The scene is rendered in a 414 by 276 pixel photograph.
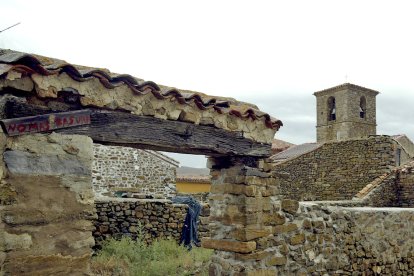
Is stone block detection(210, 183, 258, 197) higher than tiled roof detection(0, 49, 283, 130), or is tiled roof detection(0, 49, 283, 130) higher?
tiled roof detection(0, 49, 283, 130)

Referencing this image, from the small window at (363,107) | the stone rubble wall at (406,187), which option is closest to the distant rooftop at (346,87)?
the small window at (363,107)

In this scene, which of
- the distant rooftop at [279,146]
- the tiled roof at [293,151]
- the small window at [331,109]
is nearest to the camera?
the tiled roof at [293,151]

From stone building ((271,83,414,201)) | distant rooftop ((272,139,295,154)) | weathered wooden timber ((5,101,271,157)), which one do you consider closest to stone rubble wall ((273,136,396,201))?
stone building ((271,83,414,201))

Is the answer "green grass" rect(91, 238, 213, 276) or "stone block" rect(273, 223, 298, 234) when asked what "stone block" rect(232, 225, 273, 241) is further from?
"green grass" rect(91, 238, 213, 276)

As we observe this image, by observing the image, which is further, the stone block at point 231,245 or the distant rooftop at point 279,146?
the distant rooftop at point 279,146

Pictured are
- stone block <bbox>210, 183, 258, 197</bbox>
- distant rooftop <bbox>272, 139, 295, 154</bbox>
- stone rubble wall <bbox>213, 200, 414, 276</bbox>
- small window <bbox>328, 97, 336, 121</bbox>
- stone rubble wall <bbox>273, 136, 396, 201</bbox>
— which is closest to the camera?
stone block <bbox>210, 183, 258, 197</bbox>

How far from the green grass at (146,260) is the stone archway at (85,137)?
2503 mm

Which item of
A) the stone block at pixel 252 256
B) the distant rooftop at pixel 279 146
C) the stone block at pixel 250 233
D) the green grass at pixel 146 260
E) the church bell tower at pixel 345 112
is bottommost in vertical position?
the green grass at pixel 146 260

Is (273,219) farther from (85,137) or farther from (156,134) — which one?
(85,137)

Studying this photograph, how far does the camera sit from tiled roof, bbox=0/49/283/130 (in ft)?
8.84

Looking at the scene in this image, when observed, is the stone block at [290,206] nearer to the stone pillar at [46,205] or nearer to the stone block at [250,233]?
the stone block at [250,233]

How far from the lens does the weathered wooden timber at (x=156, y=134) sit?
10.2 feet

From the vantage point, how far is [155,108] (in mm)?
3566

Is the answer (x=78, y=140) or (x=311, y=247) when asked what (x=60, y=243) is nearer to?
(x=78, y=140)
